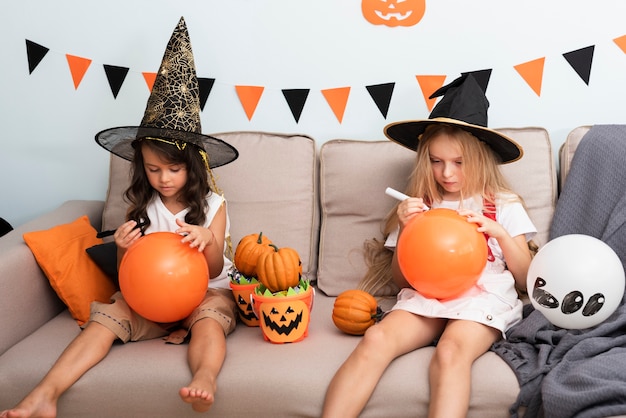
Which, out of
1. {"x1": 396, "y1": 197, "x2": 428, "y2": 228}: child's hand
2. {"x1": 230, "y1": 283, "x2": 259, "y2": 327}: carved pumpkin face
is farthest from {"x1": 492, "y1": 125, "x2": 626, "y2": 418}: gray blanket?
{"x1": 230, "y1": 283, "x2": 259, "y2": 327}: carved pumpkin face

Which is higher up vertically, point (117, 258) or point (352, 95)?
point (352, 95)

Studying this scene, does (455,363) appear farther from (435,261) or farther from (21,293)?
(21,293)

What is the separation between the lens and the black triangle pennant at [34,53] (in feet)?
9.37

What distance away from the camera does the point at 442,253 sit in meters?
1.83

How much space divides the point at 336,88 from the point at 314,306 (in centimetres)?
91

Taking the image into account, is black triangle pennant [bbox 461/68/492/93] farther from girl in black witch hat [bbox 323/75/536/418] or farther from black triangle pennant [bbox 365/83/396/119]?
girl in black witch hat [bbox 323/75/536/418]

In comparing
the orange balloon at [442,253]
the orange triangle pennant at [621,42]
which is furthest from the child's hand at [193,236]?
the orange triangle pennant at [621,42]

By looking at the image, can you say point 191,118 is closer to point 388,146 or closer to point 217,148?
point 217,148

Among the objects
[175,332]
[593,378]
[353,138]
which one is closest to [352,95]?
[353,138]

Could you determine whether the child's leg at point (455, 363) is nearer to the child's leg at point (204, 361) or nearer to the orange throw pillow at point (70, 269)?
the child's leg at point (204, 361)

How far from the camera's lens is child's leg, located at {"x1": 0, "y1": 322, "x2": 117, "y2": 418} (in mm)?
1735

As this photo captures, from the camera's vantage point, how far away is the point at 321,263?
8.14ft

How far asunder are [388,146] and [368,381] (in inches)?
40.5

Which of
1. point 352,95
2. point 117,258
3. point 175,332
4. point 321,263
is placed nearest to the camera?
point 175,332
